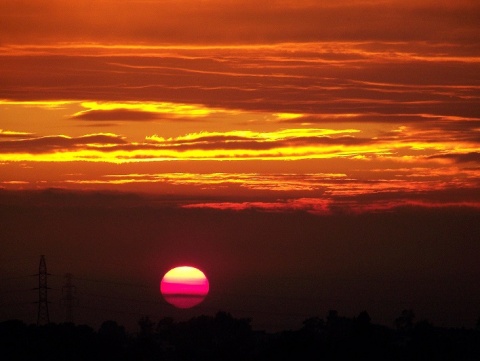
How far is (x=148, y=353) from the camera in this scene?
95188mm

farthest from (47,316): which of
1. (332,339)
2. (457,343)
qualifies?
(457,343)

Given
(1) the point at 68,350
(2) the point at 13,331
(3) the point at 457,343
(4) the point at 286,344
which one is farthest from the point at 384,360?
(2) the point at 13,331

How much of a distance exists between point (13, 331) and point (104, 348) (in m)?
10.3

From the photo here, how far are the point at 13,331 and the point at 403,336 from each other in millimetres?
34164

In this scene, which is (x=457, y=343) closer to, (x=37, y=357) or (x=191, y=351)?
(x=191, y=351)

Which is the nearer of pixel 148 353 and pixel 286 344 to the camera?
pixel 286 344

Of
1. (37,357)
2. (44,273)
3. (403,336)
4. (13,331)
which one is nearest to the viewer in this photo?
(37,357)

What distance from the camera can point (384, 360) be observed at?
8544cm

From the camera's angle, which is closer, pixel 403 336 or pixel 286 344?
pixel 286 344

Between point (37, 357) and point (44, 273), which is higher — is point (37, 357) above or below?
below

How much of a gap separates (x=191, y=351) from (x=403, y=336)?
19507 millimetres

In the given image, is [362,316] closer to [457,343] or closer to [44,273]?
[457,343]

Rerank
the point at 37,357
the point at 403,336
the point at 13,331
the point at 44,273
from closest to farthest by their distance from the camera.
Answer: the point at 37,357 → the point at 44,273 → the point at 13,331 → the point at 403,336

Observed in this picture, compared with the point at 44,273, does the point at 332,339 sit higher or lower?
lower
